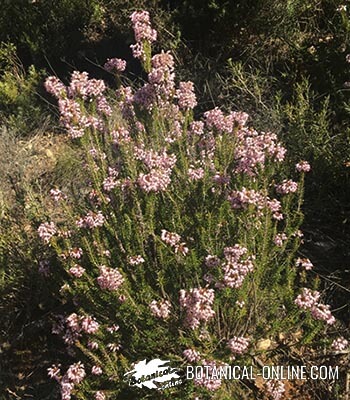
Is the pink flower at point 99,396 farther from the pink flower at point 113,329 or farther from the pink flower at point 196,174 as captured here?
the pink flower at point 196,174

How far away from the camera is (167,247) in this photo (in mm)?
2572

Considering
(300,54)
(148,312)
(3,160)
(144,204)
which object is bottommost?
(148,312)

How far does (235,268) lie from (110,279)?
1.91ft

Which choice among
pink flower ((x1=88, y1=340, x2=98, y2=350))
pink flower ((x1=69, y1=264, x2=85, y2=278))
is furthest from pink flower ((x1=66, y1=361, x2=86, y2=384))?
pink flower ((x1=69, y1=264, x2=85, y2=278))

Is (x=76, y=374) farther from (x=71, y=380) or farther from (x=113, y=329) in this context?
(x=113, y=329)

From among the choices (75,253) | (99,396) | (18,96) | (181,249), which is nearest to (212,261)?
(181,249)

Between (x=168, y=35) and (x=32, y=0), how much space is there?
1.83m

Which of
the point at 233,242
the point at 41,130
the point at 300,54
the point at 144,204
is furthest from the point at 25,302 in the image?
the point at 300,54

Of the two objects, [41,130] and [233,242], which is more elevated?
[41,130]

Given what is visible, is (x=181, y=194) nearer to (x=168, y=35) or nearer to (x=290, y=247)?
(x=290, y=247)

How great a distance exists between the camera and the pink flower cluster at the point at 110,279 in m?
2.36

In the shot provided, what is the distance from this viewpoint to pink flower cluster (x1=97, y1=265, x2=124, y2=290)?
236 cm

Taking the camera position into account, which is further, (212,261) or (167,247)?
(167,247)

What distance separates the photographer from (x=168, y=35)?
5410mm
